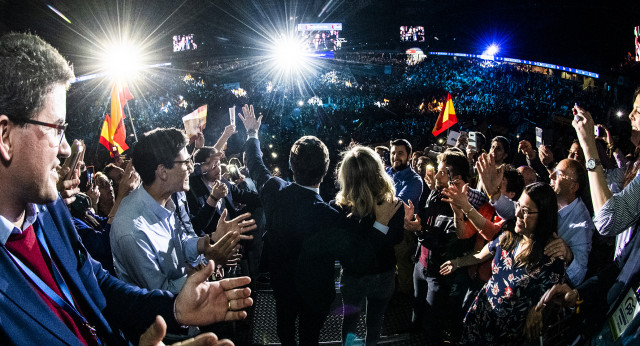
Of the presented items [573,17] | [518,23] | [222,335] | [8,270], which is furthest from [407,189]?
[518,23]

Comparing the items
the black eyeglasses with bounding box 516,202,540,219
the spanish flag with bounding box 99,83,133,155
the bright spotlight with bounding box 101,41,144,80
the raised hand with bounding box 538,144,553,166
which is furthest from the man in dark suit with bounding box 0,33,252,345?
the bright spotlight with bounding box 101,41,144,80

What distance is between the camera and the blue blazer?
3.68 feet

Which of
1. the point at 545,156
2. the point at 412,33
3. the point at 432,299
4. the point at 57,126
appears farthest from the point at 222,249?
the point at 412,33

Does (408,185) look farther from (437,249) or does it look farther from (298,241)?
(298,241)

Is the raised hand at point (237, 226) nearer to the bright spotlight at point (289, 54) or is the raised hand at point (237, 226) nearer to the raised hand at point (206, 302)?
the raised hand at point (206, 302)

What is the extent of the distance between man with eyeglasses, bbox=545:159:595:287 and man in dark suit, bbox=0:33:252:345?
2252mm

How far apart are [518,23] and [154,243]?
31039 millimetres

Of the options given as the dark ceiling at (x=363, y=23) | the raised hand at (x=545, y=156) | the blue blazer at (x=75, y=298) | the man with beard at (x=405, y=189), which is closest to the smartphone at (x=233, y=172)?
the man with beard at (x=405, y=189)

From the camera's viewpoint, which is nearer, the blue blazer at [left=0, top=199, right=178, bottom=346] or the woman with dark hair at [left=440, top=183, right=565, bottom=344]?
the blue blazer at [left=0, top=199, right=178, bottom=346]

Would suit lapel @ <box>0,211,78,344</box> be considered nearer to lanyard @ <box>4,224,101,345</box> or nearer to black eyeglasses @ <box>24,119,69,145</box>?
lanyard @ <box>4,224,101,345</box>

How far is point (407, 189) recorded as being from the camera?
4.27 m

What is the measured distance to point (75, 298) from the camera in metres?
1.46

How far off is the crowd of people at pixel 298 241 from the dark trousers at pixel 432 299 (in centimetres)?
2

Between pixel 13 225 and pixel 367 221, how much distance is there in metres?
2.13
